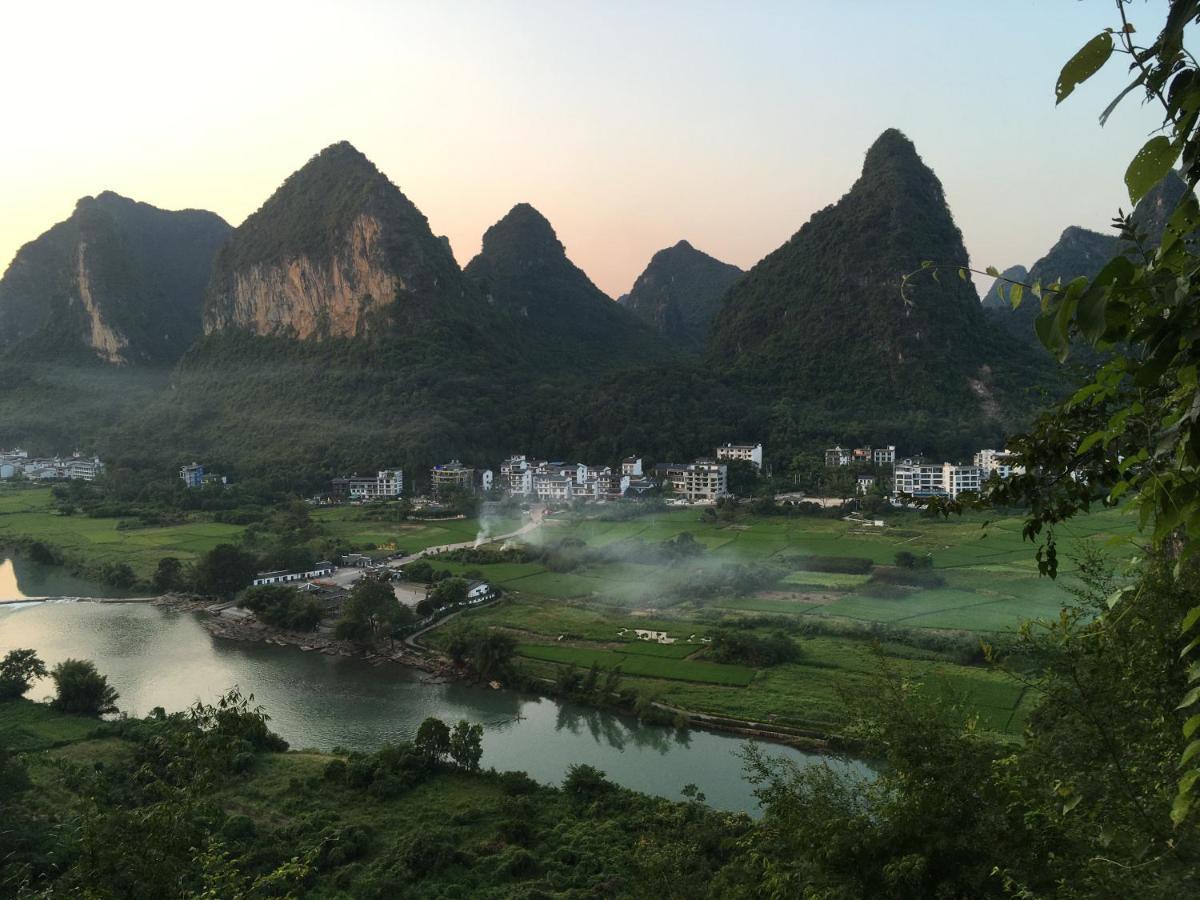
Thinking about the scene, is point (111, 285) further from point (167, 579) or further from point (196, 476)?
point (167, 579)

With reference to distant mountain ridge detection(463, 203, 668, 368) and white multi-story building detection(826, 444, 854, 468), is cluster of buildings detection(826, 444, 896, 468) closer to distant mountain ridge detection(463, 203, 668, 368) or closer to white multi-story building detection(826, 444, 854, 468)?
white multi-story building detection(826, 444, 854, 468)

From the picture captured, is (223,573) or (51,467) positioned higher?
(51,467)

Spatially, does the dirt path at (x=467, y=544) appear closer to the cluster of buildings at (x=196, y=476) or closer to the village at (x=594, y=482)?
the village at (x=594, y=482)

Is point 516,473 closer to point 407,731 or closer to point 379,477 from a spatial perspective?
point 379,477

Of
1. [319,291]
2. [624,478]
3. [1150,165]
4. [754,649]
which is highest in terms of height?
[319,291]

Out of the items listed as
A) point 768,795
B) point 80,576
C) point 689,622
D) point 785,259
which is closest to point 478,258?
point 785,259

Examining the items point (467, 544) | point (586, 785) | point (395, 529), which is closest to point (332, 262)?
point (395, 529)
